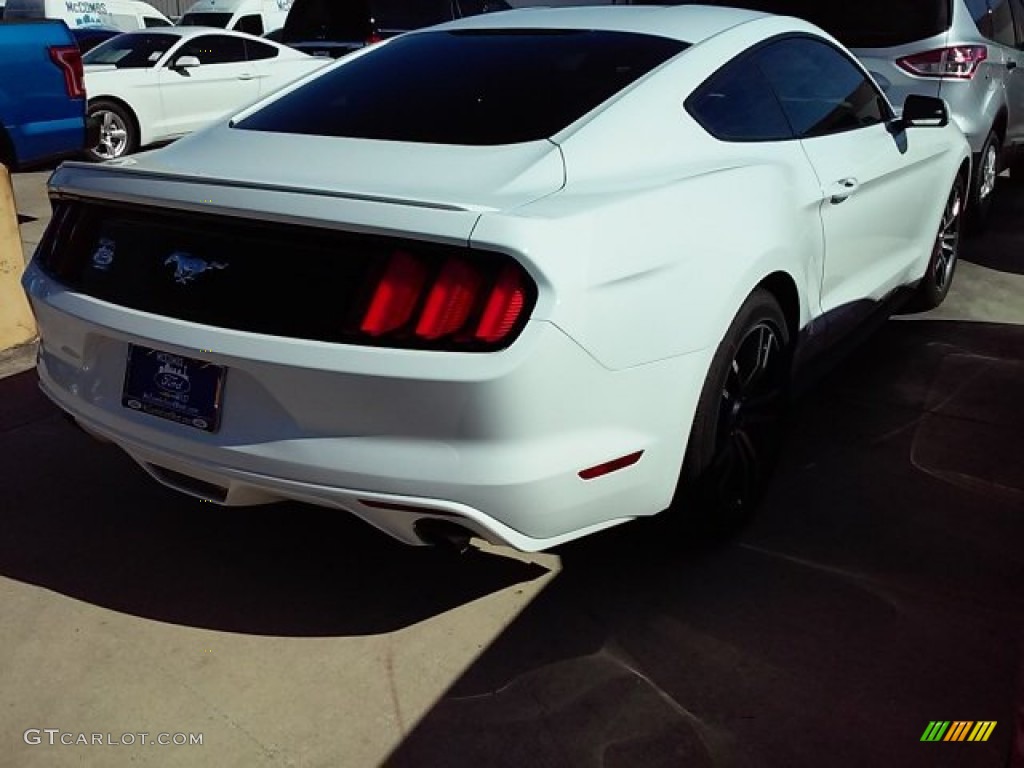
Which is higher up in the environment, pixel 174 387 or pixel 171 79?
pixel 174 387

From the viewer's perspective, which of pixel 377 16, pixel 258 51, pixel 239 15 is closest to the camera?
pixel 258 51

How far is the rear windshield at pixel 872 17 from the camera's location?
635cm

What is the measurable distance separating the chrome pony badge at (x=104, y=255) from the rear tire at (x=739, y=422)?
154 cm

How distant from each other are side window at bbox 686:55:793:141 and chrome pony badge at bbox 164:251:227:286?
141 cm

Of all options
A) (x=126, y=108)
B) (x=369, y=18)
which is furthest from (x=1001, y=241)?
(x=126, y=108)

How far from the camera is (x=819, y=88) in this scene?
150 inches

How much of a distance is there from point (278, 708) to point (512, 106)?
169 cm

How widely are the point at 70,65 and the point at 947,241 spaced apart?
5320 millimetres

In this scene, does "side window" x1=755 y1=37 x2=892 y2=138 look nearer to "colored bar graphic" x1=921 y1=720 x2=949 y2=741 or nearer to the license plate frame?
"colored bar graphic" x1=921 y1=720 x2=949 y2=741

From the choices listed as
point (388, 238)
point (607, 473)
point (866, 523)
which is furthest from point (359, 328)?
point (866, 523)

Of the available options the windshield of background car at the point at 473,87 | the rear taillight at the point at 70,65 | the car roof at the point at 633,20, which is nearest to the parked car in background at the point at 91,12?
the rear taillight at the point at 70,65

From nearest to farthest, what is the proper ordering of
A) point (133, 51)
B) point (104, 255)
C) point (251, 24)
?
point (104, 255) < point (133, 51) < point (251, 24)

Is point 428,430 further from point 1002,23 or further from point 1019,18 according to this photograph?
point 1019,18

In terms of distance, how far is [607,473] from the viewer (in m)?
2.49
